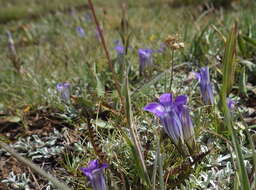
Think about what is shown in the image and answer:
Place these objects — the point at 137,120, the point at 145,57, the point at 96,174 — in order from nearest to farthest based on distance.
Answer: the point at 96,174 < the point at 137,120 < the point at 145,57

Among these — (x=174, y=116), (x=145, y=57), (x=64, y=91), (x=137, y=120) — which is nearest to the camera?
(x=174, y=116)

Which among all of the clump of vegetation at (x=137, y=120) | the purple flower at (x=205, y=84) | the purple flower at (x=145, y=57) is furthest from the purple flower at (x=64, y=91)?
the purple flower at (x=205, y=84)

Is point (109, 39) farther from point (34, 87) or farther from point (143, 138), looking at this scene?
point (143, 138)

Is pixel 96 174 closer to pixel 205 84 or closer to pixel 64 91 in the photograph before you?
pixel 205 84

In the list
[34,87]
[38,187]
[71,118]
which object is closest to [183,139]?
[38,187]

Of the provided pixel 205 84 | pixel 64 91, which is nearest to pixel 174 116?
pixel 205 84

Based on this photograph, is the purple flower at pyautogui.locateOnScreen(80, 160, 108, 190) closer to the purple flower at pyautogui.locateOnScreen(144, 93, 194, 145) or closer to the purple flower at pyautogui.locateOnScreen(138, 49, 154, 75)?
the purple flower at pyautogui.locateOnScreen(144, 93, 194, 145)

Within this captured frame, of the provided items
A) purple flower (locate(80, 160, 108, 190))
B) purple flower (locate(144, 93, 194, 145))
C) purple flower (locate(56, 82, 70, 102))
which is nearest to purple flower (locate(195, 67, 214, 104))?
purple flower (locate(144, 93, 194, 145))
